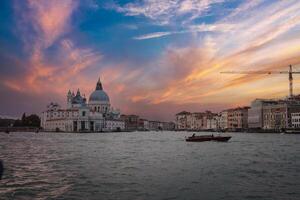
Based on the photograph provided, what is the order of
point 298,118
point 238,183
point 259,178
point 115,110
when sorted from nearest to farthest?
point 238,183, point 259,178, point 298,118, point 115,110

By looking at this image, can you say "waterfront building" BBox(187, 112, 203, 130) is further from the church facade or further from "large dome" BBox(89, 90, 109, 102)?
"large dome" BBox(89, 90, 109, 102)

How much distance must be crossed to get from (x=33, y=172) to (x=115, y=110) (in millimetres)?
140494

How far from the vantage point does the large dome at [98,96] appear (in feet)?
463

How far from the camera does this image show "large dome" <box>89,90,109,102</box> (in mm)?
141000

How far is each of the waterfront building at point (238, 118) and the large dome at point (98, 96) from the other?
4521 centimetres

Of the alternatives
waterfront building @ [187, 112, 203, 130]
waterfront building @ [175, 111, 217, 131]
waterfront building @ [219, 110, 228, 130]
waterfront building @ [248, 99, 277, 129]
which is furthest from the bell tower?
waterfront building @ [248, 99, 277, 129]

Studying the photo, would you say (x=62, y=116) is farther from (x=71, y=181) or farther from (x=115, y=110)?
(x=71, y=181)

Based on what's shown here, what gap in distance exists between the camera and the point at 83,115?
126 m

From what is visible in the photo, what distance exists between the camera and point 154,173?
14.6 m

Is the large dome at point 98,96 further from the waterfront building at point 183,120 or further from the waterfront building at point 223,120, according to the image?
the waterfront building at point 183,120

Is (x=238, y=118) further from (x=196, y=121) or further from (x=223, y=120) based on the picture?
(x=196, y=121)

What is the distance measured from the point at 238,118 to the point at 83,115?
168 ft

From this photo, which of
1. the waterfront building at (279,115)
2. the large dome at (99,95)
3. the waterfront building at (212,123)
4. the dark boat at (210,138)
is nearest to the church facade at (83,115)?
the large dome at (99,95)

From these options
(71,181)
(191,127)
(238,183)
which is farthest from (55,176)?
(191,127)
